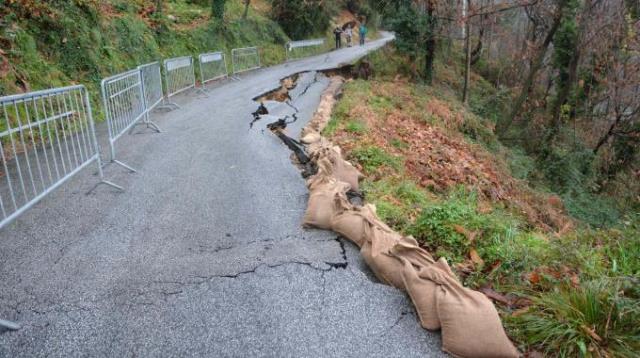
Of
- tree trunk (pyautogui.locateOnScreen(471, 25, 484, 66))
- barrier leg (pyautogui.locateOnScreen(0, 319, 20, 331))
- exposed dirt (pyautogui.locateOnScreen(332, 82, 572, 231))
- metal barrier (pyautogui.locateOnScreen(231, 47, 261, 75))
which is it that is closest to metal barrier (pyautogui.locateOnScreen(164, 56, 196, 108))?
metal barrier (pyautogui.locateOnScreen(231, 47, 261, 75))

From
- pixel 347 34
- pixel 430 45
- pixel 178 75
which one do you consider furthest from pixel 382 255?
pixel 347 34

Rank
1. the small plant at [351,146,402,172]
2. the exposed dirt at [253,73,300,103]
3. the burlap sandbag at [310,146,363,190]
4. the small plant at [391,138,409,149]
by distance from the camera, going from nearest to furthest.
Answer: the burlap sandbag at [310,146,363,190] < the small plant at [351,146,402,172] < the small plant at [391,138,409,149] < the exposed dirt at [253,73,300,103]

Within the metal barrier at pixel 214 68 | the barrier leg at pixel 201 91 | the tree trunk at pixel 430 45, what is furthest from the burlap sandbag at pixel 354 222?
the tree trunk at pixel 430 45

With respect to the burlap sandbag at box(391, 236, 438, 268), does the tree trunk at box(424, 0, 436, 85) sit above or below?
above

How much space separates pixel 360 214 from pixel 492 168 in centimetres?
806

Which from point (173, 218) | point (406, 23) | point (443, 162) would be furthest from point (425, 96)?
point (173, 218)

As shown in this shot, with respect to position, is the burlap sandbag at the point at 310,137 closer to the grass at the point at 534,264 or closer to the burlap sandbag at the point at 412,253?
the grass at the point at 534,264

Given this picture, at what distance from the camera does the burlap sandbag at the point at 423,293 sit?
3.36m

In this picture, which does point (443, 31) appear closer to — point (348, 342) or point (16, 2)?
point (16, 2)

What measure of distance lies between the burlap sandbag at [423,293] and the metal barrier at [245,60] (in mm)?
16231

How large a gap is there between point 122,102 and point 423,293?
20.9ft

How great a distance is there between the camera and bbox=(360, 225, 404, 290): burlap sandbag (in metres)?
3.88

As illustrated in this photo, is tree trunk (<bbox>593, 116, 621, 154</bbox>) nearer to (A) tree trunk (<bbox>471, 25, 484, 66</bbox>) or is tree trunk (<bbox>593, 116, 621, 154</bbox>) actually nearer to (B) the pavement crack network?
(A) tree trunk (<bbox>471, 25, 484, 66</bbox>)

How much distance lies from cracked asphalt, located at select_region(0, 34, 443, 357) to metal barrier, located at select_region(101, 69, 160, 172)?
97 centimetres
